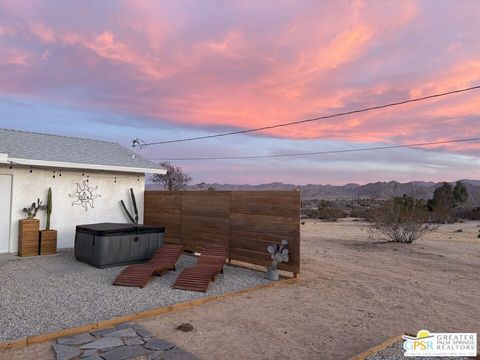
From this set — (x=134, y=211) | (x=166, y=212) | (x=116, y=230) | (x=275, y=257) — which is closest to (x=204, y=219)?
(x=166, y=212)

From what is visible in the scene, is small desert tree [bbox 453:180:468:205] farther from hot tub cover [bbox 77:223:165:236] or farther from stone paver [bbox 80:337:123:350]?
stone paver [bbox 80:337:123:350]

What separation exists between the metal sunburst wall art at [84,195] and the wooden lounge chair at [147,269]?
399 centimetres

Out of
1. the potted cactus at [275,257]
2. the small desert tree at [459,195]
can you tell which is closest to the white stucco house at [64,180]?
the potted cactus at [275,257]

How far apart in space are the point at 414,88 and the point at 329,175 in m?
18.5

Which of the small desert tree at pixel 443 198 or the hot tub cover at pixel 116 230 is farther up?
the small desert tree at pixel 443 198

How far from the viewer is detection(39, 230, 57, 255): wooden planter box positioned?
1014cm

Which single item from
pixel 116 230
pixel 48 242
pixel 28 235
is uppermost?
pixel 116 230

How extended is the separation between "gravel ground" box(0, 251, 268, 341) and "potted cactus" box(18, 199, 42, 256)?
493mm

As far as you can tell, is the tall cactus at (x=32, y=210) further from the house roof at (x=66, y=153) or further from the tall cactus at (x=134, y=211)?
the tall cactus at (x=134, y=211)

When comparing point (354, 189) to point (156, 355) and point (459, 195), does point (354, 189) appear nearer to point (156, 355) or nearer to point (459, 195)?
point (459, 195)

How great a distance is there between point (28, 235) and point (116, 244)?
2864 millimetres

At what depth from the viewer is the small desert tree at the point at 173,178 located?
30.8 metres

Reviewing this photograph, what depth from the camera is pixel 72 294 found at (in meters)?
6.49

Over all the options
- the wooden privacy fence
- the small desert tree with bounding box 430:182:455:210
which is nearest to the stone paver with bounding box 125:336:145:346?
the wooden privacy fence
